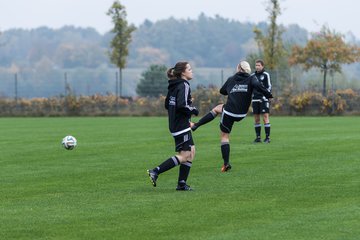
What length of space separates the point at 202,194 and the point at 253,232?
3229 millimetres

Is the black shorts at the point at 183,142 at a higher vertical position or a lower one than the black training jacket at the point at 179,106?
lower

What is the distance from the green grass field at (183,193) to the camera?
9914 mm

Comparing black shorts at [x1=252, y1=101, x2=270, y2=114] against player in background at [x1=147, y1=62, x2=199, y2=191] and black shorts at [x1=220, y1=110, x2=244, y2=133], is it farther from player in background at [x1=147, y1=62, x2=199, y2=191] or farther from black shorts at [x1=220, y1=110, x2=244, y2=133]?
player in background at [x1=147, y1=62, x2=199, y2=191]

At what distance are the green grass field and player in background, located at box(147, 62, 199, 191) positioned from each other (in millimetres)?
292

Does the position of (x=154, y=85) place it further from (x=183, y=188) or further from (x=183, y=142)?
(x=183, y=188)

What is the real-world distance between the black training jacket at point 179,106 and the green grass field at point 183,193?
926 millimetres

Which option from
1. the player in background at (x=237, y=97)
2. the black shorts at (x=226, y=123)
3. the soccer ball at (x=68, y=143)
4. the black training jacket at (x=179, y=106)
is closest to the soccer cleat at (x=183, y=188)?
the black training jacket at (x=179, y=106)

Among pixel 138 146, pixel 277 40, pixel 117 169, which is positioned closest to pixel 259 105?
pixel 138 146

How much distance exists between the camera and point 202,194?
12812 mm

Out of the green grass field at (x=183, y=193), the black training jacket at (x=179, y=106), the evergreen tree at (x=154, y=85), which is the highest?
the black training jacket at (x=179, y=106)

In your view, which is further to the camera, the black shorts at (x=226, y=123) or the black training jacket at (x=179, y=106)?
the black shorts at (x=226, y=123)

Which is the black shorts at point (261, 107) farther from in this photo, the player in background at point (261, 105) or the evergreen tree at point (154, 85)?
the evergreen tree at point (154, 85)

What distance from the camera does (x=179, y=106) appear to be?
1331 cm

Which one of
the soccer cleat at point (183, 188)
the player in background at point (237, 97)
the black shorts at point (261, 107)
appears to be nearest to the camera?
the soccer cleat at point (183, 188)
